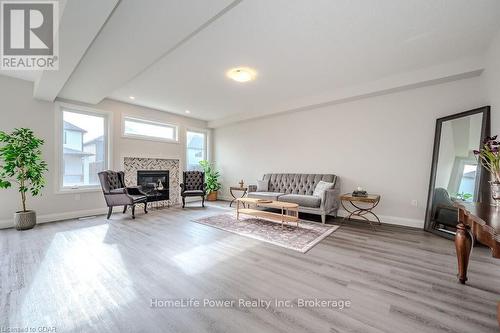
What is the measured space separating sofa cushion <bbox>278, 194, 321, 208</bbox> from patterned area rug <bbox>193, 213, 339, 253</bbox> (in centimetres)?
37

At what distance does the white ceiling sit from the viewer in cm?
213

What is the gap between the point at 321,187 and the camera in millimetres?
4422

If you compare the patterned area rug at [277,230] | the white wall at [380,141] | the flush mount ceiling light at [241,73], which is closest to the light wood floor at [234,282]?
the patterned area rug at [277,230]

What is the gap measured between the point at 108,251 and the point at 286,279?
2.33 m

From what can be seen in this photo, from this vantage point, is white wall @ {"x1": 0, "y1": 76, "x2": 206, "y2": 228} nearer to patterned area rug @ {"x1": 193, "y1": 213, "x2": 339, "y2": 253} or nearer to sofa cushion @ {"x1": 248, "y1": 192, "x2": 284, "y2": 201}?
patterned area rug @ {"x1": 193, "y1": 213, "x2": 339, "y2": 253}

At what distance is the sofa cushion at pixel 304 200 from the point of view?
4.16m

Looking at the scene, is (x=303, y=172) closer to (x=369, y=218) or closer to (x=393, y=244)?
(x=369, y=218)

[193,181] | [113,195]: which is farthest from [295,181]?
[113,195]

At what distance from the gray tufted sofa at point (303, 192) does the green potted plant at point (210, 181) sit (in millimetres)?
1955

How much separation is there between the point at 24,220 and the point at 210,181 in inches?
168

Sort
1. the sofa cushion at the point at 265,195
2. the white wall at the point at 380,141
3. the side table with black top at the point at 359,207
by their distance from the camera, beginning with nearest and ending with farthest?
1. the white wall at the point at 380,141
2. the side table with black top at the point at 359,207
3. the sofa cushion at the point at 265,195

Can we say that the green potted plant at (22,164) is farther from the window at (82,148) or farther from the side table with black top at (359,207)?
the side table with black top at (359,207)

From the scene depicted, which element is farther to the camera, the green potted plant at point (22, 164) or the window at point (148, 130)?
the window at point (148, 130)

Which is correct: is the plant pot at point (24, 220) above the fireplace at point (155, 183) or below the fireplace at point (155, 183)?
below
